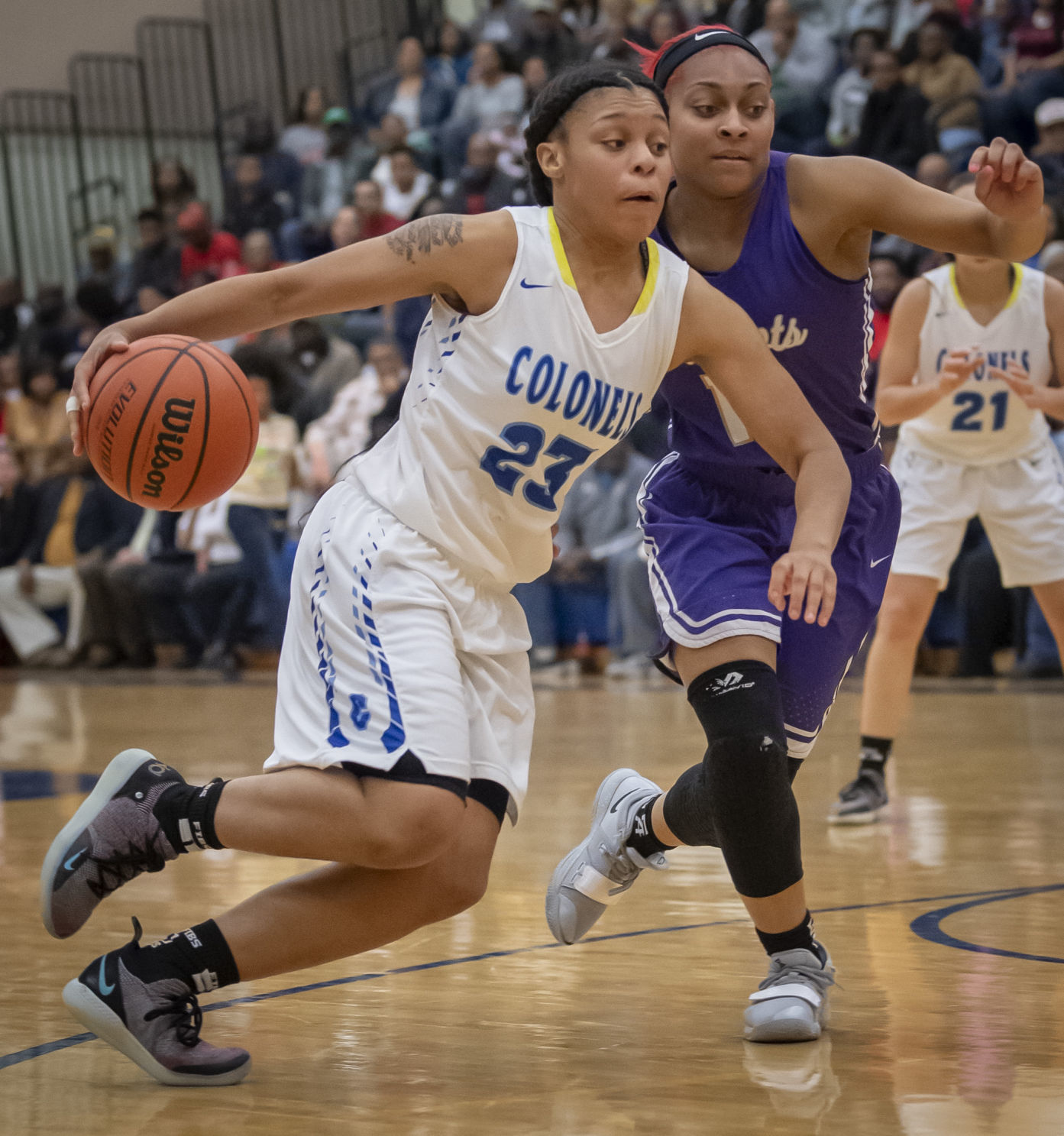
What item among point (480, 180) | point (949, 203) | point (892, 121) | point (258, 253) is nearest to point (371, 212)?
point (480, 180)

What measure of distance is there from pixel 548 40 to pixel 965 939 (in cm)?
1174

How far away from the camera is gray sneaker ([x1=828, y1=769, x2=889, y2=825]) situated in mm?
5168

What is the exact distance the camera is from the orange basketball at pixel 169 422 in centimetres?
278

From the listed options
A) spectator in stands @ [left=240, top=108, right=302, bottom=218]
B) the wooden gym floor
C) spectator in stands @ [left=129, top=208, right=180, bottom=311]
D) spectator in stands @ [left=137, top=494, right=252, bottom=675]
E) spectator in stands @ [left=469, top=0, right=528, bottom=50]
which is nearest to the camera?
the wooden gym floor

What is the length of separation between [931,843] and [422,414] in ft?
8.60

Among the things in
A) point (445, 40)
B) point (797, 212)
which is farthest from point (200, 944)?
point (445, 40)

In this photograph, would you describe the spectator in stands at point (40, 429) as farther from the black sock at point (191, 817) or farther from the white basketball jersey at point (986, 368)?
the black sock at point (191, 817)

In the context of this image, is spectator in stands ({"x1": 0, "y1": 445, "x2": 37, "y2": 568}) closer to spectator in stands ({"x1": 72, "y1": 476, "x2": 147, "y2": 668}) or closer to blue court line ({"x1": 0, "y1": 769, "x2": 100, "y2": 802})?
spectator in stands ({"x1": 72, "y1": 476, "x2": 147, "y2": 668})

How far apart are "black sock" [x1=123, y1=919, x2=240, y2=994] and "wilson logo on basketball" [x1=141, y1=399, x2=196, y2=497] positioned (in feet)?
2.53

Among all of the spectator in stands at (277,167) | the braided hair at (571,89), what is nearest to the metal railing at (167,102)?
the spectator in stands at (277,167)

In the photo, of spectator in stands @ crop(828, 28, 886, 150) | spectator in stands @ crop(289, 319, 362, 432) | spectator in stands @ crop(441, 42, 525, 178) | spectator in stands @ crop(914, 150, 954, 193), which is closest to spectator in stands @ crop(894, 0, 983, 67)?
spectator in stands @ crop(828, 28, 886, 150)

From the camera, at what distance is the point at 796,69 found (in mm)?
12234

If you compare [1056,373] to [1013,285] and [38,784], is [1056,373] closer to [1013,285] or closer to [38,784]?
[1013,285]

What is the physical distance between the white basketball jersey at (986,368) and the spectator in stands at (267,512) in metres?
6.27
